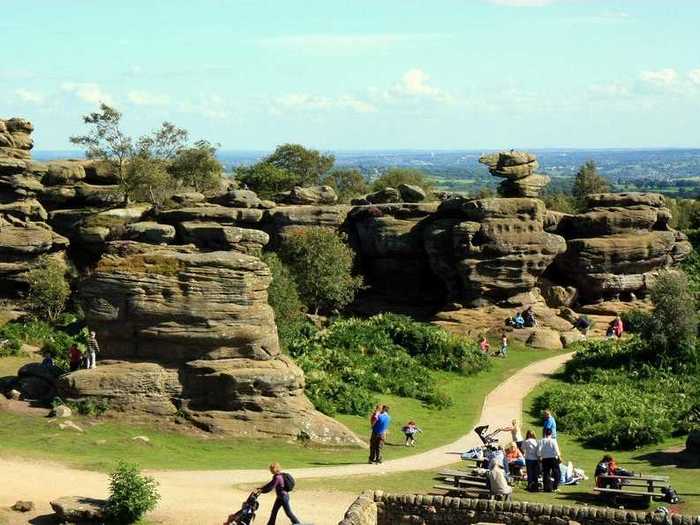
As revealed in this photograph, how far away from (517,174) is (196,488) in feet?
130

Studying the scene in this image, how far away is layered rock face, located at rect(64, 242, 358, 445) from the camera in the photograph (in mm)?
29219

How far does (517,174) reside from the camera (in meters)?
58.5

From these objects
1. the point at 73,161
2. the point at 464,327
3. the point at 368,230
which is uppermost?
the point at 73,161

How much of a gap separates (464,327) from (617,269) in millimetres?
11428

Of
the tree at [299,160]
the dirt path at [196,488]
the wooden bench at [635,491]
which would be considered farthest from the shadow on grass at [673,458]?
the tree at [299,160]

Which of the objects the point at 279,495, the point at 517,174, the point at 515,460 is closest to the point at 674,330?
the point at 517,174

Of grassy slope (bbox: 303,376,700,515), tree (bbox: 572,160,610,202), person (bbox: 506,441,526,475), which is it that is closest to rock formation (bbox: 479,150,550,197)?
grassy slope (bbox: 303,376,700,515)

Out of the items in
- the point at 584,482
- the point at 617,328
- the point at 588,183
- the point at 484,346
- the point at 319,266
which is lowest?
the point at 484,346

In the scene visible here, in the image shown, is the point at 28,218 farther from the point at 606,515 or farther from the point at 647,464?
the point at 606,515

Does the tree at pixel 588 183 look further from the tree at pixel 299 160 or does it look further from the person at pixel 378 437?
the person at pixel 378 437

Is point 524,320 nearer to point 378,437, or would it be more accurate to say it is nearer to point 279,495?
point 378,437

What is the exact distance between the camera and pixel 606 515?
19094mm

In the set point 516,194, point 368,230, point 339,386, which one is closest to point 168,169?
point 368,230

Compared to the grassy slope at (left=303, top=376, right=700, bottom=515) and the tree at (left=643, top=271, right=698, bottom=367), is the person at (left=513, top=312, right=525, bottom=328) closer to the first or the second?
the tree at (left=643, top=271, right=698, bottom=367)
